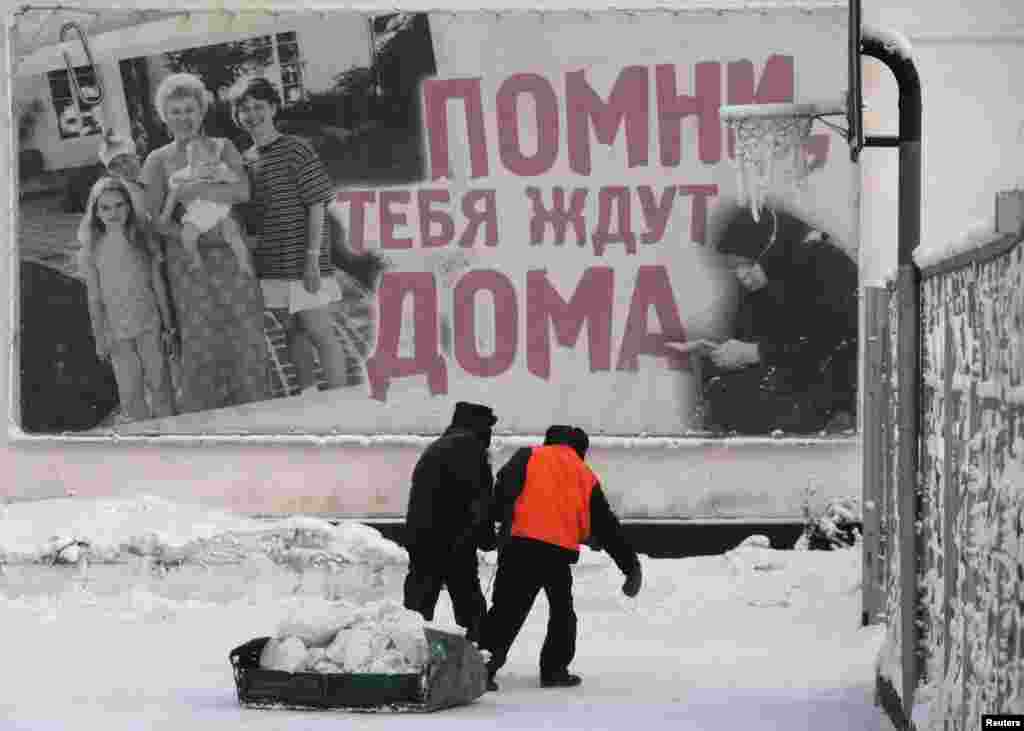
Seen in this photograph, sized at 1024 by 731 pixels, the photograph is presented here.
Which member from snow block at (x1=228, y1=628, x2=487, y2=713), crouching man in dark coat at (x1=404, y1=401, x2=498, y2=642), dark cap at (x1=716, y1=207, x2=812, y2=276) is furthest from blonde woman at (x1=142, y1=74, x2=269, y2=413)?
snow block at (x1=228, y1=628, x2=487, y2=713)

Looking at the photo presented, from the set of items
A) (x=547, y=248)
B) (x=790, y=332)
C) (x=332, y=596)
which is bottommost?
(x=332, y=596)

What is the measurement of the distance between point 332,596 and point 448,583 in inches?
193

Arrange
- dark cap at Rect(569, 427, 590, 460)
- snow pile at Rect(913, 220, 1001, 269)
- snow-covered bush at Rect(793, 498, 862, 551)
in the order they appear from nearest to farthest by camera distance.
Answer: snow pile at Rect(913, 220, 1001, 269)
dark cap at Rect(569, 427, 590, 460)
snow-covered bush at Rect(793, 498, 862, 551)

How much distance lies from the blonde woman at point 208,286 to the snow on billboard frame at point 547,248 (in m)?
0.38

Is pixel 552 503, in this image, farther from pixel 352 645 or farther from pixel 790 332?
pixel 790 332

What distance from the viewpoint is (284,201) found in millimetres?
18656

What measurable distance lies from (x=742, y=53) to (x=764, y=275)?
1.95 meters

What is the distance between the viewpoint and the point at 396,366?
18.6m

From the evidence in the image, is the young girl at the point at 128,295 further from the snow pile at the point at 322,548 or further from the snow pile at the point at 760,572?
the snow pile at the point at 760,572

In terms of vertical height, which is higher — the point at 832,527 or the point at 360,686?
the point at 360,686

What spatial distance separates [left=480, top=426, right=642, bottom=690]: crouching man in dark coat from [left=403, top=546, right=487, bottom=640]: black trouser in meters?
0.18

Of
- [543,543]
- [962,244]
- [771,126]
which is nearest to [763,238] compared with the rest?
[771,126]

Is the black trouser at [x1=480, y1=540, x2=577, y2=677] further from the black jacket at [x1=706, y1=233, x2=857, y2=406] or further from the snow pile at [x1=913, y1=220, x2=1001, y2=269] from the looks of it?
the black jacket at [x1=706, y1=233, x2=857, y2=406]

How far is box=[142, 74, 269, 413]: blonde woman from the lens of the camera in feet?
61.3
